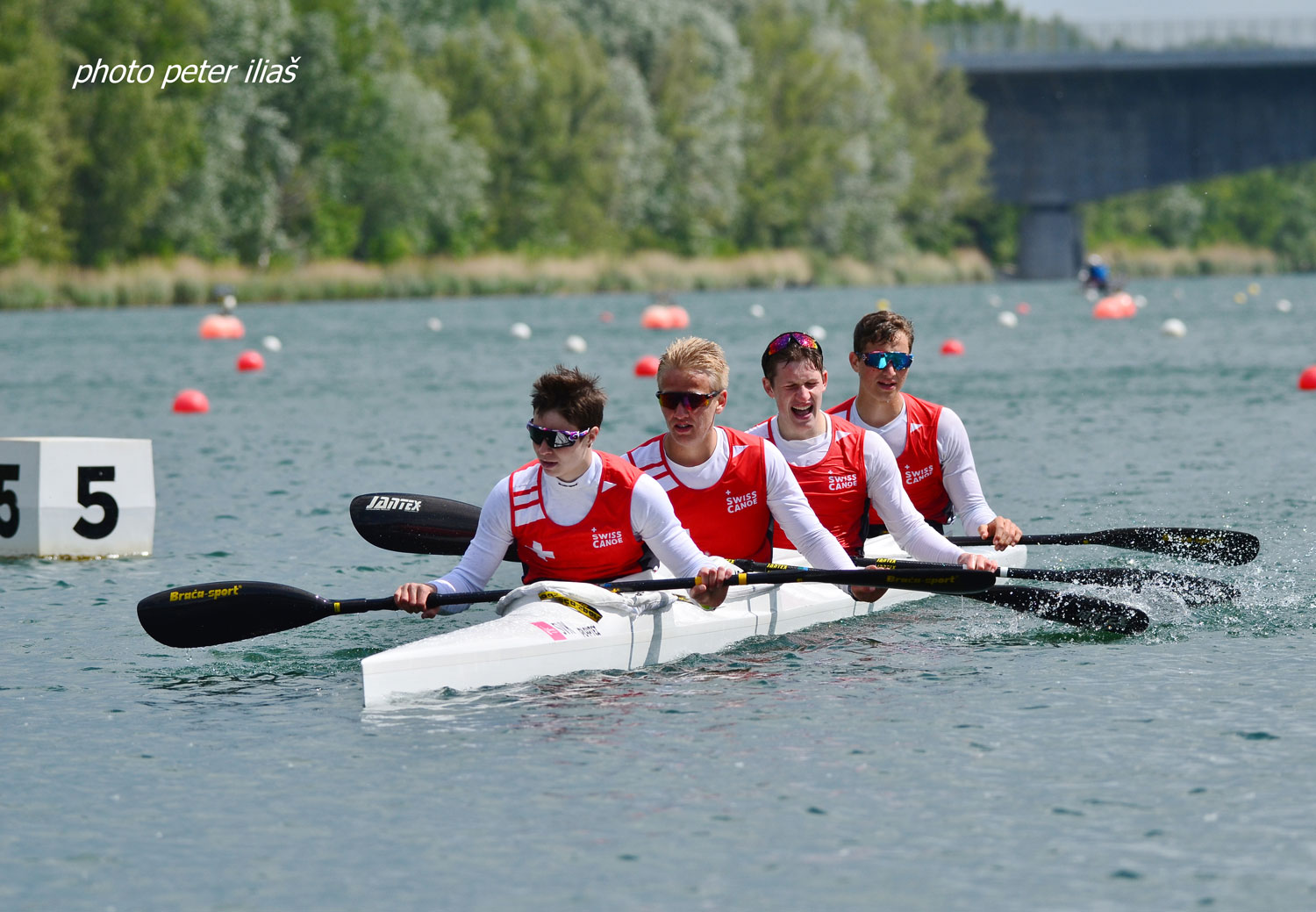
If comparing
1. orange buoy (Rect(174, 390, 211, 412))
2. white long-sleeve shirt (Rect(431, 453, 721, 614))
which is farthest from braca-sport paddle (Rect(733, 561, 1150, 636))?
orange buoy (Rect(174, 390, 211, 412))

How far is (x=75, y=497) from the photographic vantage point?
35.4 feet

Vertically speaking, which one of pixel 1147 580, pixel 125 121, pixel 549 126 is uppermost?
pixel 549 126

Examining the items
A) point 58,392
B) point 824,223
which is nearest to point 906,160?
point 824,223

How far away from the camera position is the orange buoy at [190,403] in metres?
20.1

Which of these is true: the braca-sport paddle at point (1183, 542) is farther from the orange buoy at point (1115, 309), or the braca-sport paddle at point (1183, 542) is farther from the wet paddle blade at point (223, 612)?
the orange buoy at point (1115, 309)

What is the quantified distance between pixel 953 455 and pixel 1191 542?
1496 millimetres

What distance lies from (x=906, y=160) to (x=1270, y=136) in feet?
48.5

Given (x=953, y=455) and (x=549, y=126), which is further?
(x=549, y=126)

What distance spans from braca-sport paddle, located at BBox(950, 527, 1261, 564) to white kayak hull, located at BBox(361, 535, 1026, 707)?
5.48ft

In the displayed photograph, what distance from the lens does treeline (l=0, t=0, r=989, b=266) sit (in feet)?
158

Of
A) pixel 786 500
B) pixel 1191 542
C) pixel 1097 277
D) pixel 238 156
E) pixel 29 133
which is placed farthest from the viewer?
pixel 238 156

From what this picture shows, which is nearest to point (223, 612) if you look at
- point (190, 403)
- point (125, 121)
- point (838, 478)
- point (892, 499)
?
point (838, 478)

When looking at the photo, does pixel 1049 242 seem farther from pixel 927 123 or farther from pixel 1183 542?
pixel 1183 542

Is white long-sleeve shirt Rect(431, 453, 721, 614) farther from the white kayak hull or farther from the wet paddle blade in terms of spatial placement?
the wet paddle blade
